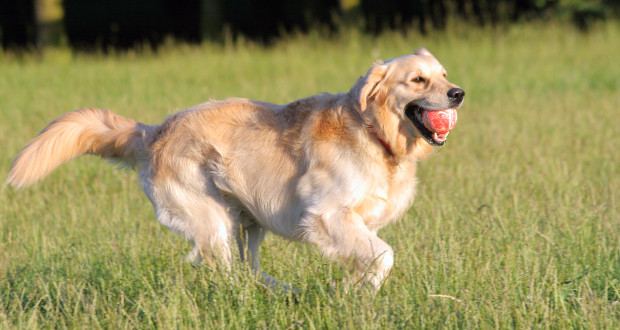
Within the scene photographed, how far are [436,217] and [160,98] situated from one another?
7.61 metres

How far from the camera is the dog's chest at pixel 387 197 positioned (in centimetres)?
408

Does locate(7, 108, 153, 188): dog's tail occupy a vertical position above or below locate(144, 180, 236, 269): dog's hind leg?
above

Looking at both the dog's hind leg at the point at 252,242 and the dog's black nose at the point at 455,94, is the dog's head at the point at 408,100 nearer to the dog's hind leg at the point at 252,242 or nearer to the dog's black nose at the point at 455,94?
the dog's black nose at the point at 455,94

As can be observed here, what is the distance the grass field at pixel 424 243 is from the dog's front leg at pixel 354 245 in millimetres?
93

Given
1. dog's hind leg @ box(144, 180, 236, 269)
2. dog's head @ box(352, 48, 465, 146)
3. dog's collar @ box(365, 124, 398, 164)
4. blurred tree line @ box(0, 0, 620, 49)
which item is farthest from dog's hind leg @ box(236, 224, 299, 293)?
blurred tree line @ box(0, 0, 620, 49)

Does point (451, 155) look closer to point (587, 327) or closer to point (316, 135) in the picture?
point (316, 135)

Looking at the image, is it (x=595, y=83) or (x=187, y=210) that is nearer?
(x=187, y=210)

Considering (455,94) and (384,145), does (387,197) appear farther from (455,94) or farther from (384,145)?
(455,94)

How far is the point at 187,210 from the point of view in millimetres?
4285

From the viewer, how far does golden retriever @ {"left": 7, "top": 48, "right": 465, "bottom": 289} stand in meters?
4.06

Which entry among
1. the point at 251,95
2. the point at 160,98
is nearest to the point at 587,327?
the point at 251,95

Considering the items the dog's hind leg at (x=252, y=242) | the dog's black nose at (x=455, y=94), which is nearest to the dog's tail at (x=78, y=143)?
the dog's hind leg at (x=252, y=242)

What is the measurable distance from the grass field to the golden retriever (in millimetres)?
236

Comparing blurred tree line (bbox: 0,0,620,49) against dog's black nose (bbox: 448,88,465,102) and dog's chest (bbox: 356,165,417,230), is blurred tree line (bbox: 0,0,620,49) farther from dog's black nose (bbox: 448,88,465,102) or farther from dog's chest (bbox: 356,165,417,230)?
dog's black nose (bbox: 448,88,465,102)
